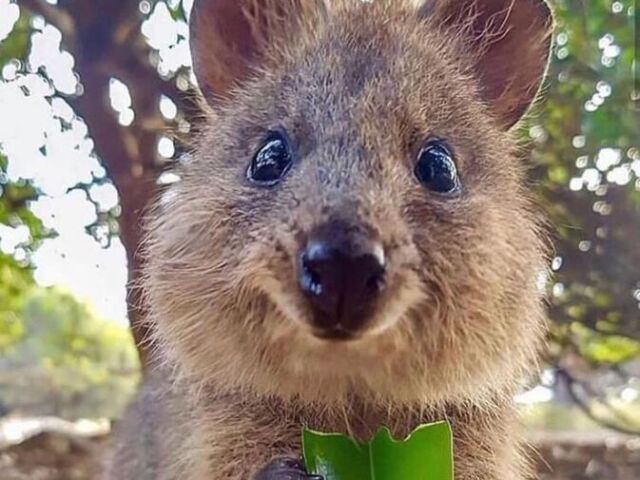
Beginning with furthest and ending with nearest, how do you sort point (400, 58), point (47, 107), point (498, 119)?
1. point (47, 107)
2. point (498, 119)
3. point (400, 58)

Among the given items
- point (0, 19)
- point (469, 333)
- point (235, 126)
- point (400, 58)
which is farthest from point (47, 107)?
point (469, 333)

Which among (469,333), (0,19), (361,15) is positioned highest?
(0,19)

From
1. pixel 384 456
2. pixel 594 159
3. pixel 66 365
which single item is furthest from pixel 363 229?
pixel 66 365

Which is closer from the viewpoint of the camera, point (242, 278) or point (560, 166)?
point (242, 278)

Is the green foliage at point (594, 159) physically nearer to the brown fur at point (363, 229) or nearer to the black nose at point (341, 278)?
the brown fur at point (363, 229)

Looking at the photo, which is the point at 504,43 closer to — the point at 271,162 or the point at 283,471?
the point at 271,162

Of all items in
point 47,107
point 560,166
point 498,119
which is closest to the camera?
point 498,119

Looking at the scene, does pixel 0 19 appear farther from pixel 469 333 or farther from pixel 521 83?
pixel 469 333
